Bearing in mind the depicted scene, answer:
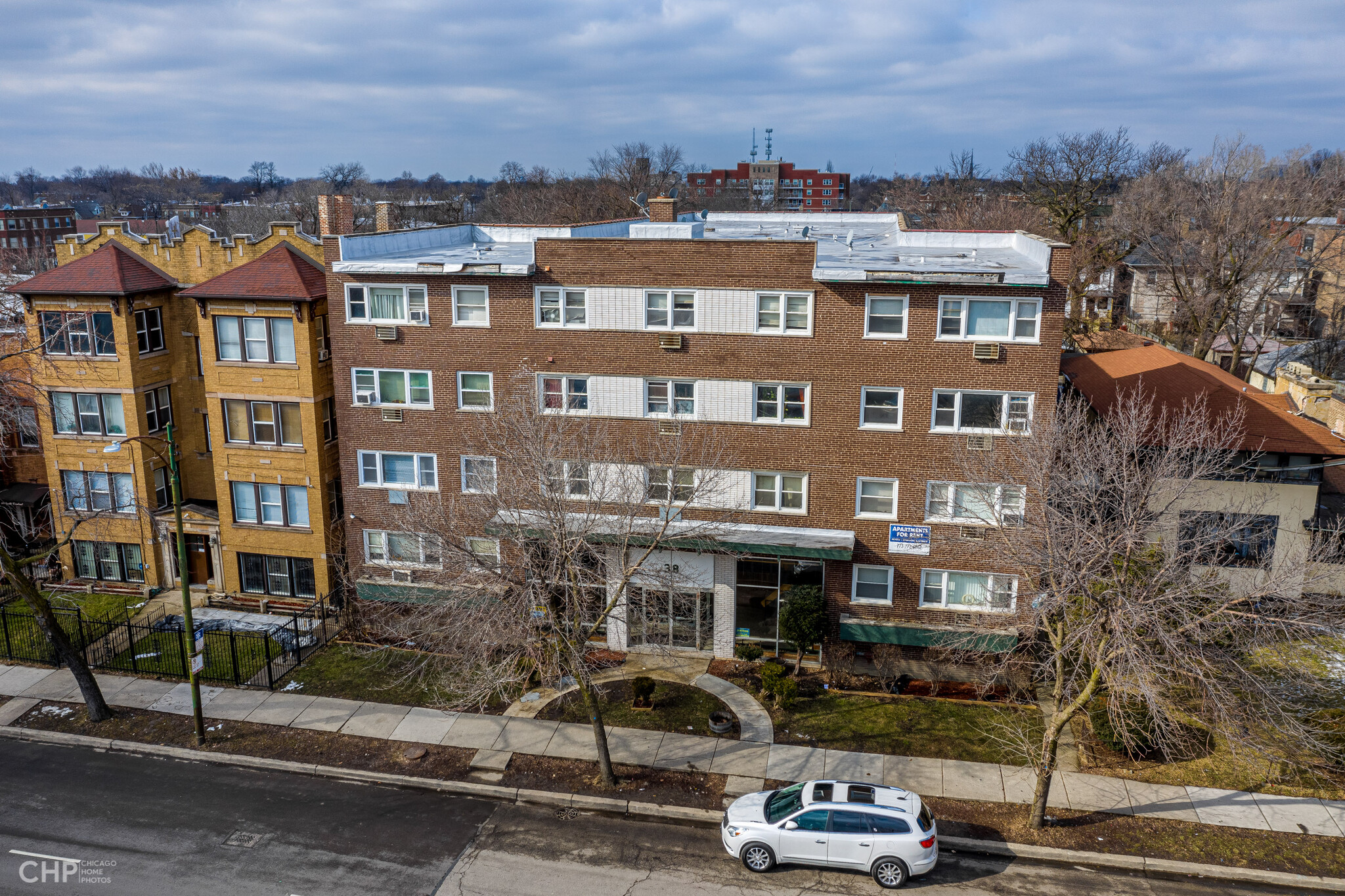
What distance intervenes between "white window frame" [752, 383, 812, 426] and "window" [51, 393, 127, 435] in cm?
2214

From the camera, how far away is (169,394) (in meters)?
32.9

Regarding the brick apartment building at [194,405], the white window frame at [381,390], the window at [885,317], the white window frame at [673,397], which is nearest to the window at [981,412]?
the window at [885,317]

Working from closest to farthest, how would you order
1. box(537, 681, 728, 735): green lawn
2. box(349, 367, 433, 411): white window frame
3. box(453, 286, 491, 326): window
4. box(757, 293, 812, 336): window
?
box(537, 681, 728, 735): green lawn
box(757, 293, 812, 336): window
box(453, 286, 491, 326): window
box(349, 367, 433, 411): white window frame

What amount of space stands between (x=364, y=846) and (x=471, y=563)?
6.23 meters

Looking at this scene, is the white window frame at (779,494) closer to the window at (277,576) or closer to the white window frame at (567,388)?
the white window frame at (567,388)

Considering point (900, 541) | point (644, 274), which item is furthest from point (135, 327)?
point (900, 541)

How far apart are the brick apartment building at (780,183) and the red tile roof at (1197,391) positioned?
136210 mm

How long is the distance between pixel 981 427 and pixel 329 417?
2074cm

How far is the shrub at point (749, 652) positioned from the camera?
26.8m

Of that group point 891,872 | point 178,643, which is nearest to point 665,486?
point 891,872

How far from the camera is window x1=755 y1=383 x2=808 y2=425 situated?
2589cm

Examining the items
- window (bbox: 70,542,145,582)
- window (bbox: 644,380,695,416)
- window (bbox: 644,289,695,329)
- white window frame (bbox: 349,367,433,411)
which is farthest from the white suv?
window (bbox: 70,542,145,582)

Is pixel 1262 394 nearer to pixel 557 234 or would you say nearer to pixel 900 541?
pixel 900 541

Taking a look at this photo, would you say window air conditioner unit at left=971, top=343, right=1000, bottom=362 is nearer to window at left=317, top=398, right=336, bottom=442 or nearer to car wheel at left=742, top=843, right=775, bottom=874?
car wheel at left=742, top=843, right=775, bottom=874
